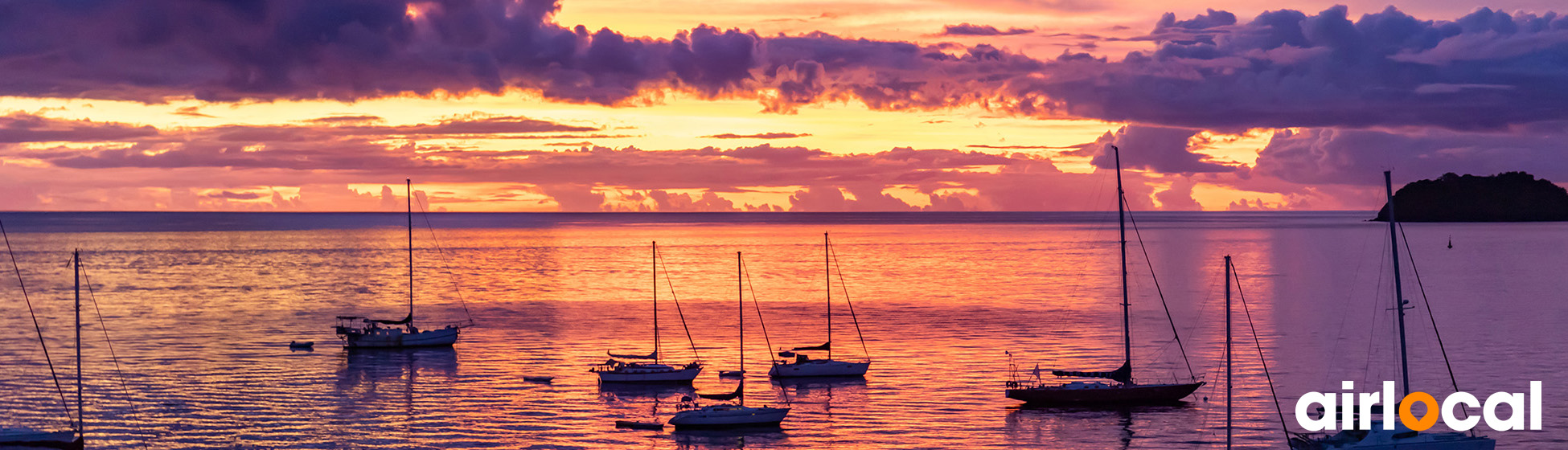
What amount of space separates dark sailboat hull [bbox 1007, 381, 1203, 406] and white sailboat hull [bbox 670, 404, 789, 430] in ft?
42.9

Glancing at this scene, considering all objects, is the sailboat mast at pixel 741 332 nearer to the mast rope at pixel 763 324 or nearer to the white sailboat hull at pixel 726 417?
the white sailboat hull at pixel 726 417

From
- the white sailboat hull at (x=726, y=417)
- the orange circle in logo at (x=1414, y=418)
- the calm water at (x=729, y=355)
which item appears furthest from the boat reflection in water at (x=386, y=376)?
the orange circle in logo at (x=1414, y=418)

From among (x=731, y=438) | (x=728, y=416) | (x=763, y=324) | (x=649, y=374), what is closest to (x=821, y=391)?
(x=649, y=374)

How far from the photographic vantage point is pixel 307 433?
2276 inches

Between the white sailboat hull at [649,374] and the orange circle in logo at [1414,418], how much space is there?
36.2m

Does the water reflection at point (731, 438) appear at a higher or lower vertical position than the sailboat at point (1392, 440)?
lower

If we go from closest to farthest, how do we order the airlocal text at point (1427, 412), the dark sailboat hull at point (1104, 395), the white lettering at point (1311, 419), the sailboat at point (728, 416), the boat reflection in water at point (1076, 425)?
the airlocal text at point (1427, 412) < the boat reflection in water at point (1076, 425) < the white lettering at point (1311, 419) < the sailboat at point (728, 416) < the dark sailboat hull at point (1104, 395)

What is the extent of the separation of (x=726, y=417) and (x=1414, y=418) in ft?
98.5

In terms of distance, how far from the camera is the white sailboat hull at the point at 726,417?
58.2 m

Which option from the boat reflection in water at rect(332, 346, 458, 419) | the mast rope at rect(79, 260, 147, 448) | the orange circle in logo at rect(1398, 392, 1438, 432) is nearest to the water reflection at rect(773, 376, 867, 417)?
the boat reflection in water at rect(332, 346, 458, 419)

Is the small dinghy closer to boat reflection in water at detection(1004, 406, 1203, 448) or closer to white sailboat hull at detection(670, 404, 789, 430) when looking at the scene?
white sailboat hull at detection(670, 404, 789, 430)

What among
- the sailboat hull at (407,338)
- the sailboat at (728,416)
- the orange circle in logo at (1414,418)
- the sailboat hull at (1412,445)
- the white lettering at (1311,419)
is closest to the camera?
the sailboat hull at (1412,445)

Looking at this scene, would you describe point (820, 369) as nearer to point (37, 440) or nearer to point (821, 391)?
point (821, 391)

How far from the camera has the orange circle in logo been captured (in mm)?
49862
